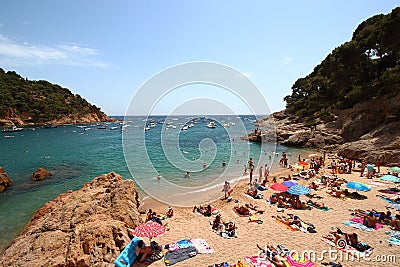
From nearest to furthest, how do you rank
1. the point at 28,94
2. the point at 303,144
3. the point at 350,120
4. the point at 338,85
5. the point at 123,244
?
the point at 123,244
the point at 350,120
the point at 303,144
the point at 338,85
the point at 28,94

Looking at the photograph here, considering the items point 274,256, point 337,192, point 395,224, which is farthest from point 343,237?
point 337,192

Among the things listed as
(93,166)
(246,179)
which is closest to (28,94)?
(93,166)

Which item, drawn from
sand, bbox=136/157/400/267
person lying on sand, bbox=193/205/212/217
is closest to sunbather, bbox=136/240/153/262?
sand, bbox=136/157/400/267

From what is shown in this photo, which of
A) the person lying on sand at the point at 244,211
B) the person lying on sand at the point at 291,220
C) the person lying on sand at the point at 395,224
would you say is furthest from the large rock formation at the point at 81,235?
the person lying on sand at the point at 395,224

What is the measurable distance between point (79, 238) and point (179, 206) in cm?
695

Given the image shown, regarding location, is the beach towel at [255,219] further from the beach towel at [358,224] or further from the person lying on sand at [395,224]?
the person lying on sand at [395,224]

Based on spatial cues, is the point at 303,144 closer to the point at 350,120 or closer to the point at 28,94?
the point at 350,120

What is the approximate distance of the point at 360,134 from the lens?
84.0ft

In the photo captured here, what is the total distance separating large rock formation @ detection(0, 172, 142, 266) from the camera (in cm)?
617

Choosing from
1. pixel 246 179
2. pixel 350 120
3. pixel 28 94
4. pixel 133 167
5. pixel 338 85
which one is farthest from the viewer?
pixel 28 94

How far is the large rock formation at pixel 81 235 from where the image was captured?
20.2 ft

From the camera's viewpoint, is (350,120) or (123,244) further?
(350,120)

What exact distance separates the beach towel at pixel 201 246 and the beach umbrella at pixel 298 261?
2.49 m

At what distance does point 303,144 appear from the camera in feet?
113
